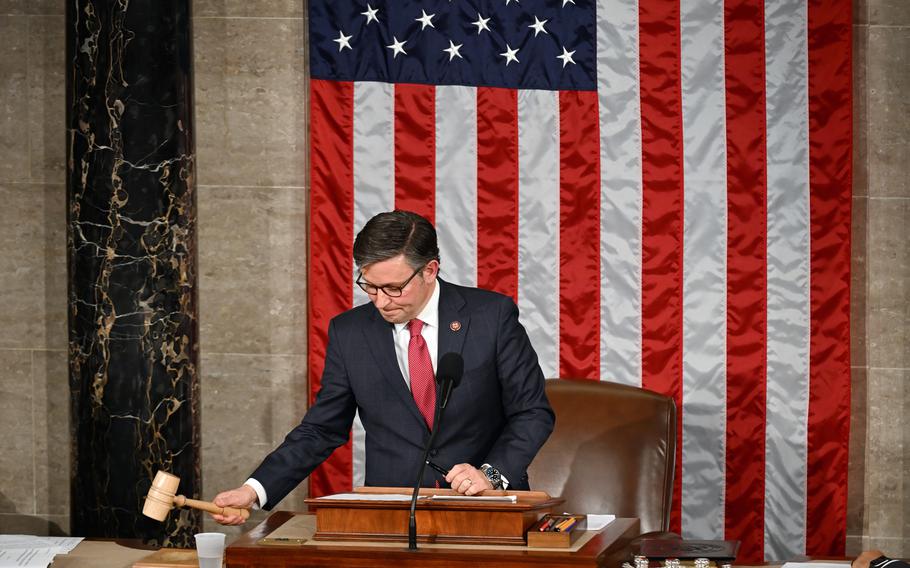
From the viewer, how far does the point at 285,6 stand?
4.94m

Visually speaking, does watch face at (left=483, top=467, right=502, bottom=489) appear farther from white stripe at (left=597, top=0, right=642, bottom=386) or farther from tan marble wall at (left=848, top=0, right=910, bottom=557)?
tan marble wall at (left=848, top=0, right=910, bottom=557)

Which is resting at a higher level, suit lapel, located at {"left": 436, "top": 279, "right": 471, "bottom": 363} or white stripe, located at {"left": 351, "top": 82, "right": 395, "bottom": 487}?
white stripe, located at {"left": 351, "top": 82, "right": 395, "bottom": 487}

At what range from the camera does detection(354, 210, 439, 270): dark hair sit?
2.95 meters

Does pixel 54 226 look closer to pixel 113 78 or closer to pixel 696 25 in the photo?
pixel 113 78

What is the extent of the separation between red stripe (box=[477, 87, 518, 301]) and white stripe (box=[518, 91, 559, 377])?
3 cm

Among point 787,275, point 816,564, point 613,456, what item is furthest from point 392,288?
point 787,275

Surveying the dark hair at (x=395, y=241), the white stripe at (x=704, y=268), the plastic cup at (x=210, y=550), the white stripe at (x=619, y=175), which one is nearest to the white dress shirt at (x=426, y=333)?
the dark hair at (x=395, y=241)

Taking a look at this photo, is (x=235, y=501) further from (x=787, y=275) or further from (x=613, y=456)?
(x=787, y=275)

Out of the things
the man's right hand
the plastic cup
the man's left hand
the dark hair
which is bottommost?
the plastic cup

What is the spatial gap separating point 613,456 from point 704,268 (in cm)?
136

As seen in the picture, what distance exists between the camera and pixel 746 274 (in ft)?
15.7

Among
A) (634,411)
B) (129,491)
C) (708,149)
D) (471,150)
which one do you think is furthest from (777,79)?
(129,491)

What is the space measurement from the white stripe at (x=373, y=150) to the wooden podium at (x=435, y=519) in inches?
92.6

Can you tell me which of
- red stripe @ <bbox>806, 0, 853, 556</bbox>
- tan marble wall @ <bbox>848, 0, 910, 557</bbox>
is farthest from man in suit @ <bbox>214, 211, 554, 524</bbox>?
tan marble wall @ <bbox>848, 0, 910, 557</bbox>
